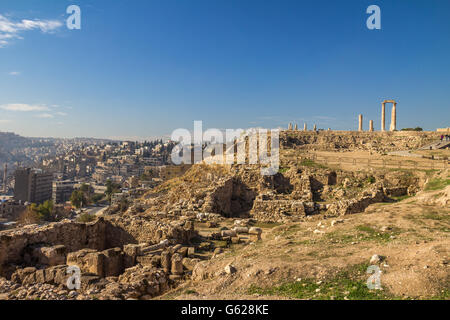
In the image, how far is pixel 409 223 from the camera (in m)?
9.20

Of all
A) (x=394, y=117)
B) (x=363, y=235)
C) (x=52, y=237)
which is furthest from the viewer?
(x=394, y=117)

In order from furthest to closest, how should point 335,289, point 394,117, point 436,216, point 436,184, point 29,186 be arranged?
point 29,186, point 394,117, point 436,184, point 436,216, point 335,289

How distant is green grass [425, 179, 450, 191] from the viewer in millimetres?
14755

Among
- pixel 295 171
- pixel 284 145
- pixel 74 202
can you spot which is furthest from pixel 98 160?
pixel 295 171

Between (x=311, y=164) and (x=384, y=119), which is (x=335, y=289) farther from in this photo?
(x=384, y=119)

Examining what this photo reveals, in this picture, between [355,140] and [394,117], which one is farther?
[394,117]

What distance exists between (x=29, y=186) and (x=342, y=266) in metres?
92.5

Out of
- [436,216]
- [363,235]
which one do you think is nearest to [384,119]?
[436,216]

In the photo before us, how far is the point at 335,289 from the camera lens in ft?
17.1

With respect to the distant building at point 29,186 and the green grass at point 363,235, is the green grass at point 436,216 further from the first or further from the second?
the distant building at point 29,186

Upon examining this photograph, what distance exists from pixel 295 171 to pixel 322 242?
13.7 m

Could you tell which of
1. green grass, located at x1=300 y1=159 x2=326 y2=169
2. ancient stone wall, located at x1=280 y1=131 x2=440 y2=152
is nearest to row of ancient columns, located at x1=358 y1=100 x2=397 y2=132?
ancient stone wall, located at x1=280 y1=131 x2=440 y2=152
